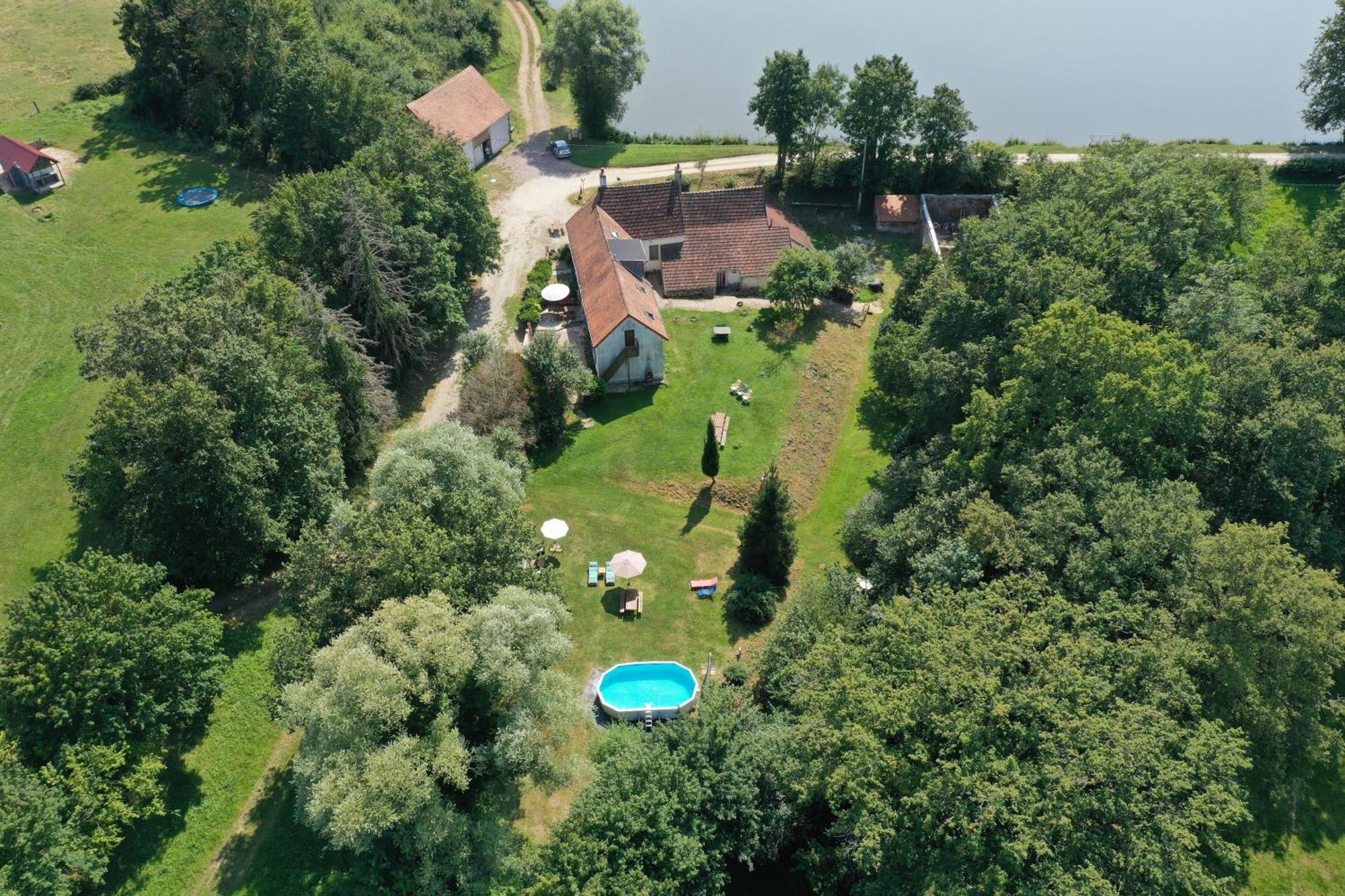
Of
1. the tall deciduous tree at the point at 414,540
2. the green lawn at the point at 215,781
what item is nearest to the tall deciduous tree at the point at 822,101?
the tall deciduous tree at the point at 414,540

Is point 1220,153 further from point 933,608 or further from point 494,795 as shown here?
point 494,795

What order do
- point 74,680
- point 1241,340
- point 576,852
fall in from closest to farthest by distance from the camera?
point 576,852
point 74,680
point 1241,340

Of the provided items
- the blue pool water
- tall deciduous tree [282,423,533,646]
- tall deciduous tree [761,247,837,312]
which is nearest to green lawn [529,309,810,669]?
the blue pool water

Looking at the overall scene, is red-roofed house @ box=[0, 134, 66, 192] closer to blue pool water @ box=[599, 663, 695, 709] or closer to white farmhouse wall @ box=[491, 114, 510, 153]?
white farmhouse wall @ box=[491, 114, 510, 153]

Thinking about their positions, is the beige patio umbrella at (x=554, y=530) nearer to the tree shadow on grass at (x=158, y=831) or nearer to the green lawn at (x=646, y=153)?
the tree shadow on grass at (x=158, y=831)

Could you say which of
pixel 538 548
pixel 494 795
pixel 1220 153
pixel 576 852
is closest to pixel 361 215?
pixel 538 548
